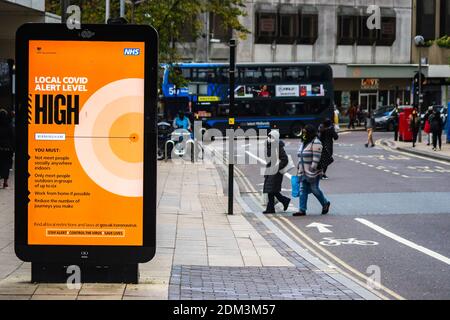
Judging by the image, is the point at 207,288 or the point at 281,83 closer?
the point at 207,288

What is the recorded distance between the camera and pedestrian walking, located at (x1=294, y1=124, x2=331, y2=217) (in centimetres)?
1609

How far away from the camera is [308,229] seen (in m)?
14.4

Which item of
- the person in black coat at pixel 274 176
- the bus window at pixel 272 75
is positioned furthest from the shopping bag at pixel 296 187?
the bus window at pixel 272 75

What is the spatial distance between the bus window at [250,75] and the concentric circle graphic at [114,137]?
38055 mm

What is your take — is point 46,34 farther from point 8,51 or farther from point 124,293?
point 8,51

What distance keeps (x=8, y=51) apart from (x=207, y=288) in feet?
74.0

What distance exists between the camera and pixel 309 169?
Answer: 16.1 m

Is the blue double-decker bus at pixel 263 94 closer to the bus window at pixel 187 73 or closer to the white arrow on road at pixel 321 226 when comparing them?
the bus window at pixel 187 73

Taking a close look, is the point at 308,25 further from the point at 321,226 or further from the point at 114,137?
the point at 114,137

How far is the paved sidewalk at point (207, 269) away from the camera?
806cm

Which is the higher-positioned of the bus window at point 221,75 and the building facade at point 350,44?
the building facade at point 350,44

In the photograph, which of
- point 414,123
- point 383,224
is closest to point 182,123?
point 414,123
